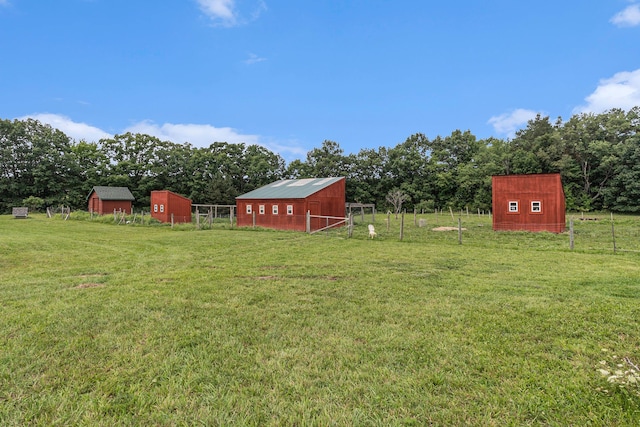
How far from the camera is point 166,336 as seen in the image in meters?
4.28

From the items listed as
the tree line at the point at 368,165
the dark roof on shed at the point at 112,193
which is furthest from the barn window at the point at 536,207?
the dark roof on shed at the point at 112,193

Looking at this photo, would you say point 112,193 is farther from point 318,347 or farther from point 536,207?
point 318,347

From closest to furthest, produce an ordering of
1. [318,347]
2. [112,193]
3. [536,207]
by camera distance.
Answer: [318,347]
[536,207]
[112,193]

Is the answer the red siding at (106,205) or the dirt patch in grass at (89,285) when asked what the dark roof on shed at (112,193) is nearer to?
the red siding at (106,205)

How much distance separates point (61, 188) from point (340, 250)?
175ft

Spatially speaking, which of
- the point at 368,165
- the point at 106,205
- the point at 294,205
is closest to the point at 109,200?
the point at 106,205

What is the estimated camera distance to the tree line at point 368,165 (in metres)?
45.1

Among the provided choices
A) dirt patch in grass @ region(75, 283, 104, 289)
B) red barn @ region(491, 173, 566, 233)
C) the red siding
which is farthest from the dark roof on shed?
red barn @ region(491, 173, 566, 233)

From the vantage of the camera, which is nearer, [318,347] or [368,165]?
[318,347]

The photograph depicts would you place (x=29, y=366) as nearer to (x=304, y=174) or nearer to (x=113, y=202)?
(x=113, y=202)

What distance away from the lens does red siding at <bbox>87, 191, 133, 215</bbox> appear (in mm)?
39312

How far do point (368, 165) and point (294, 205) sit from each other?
1385 inches

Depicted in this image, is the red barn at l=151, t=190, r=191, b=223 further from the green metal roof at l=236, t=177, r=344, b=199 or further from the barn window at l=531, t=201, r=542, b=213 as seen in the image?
the barn window at l=531, t=201, r=542, b=213

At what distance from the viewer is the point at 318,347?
13.0ft
